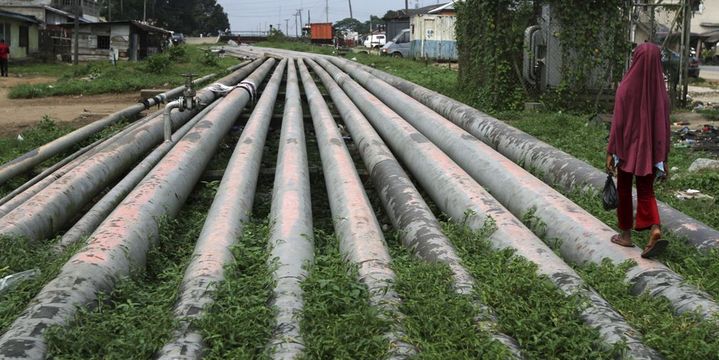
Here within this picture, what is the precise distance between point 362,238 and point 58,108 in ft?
39.2

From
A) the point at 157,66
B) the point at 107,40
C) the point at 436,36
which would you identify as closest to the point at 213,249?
the point at 157,66

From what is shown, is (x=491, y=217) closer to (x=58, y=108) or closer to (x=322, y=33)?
(x=58, y=108)

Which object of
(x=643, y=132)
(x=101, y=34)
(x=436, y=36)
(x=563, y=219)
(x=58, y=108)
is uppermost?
(x=101, y=34)

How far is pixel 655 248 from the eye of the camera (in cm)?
349

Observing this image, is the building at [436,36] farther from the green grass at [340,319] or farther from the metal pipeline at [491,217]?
the green grass at [340,319]

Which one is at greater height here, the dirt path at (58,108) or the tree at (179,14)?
the tree at (179,14)

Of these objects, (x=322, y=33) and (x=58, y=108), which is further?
(x=322, y=33)

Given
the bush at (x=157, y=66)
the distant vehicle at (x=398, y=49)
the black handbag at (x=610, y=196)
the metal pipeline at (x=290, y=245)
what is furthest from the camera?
the distant vehicle at (x=398, y=49)

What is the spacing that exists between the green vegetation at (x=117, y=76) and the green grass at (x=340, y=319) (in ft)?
49.4

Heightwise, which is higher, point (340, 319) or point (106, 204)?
point (106, 204)

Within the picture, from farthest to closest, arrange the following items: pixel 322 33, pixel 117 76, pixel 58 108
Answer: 1. pixel 322 33
2. pixel 117 76
3. pixel 58 108

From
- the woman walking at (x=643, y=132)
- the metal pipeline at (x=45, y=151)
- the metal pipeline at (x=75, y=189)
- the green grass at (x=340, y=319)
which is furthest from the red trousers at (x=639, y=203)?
the metal pipeline at (x=45, y=151)

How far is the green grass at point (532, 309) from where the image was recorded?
273 centimetres

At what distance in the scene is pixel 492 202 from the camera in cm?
432
